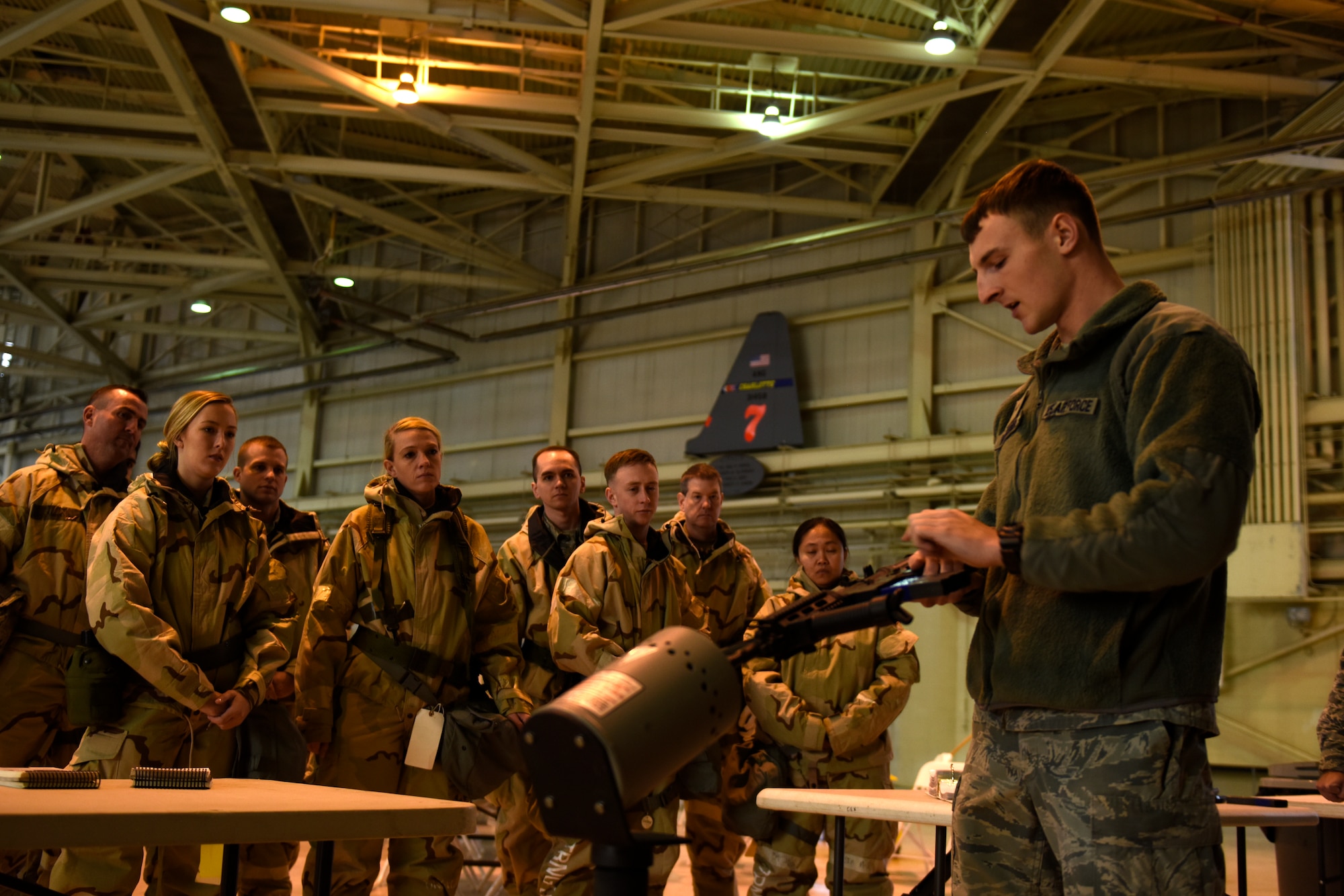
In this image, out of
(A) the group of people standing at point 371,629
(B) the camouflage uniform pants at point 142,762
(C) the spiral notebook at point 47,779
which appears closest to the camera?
(C) the spiral notebook at point 47,779

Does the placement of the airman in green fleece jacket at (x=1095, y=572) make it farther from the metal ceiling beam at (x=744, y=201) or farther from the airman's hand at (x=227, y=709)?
the metal ceiling beam at (x=744, y=201)

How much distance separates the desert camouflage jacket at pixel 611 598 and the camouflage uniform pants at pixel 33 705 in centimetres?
194

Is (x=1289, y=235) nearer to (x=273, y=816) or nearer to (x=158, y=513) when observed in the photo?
(x=158, y=513)

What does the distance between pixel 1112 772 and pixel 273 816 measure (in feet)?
4.64

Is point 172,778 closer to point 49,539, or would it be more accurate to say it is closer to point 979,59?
point 49,539

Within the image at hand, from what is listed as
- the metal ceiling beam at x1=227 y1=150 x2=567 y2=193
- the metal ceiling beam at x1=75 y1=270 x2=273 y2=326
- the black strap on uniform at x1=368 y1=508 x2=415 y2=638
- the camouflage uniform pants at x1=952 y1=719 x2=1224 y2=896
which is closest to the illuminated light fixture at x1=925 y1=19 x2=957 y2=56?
the metal ceiling beam at x1=227 y1=150 x2=567 y2=193

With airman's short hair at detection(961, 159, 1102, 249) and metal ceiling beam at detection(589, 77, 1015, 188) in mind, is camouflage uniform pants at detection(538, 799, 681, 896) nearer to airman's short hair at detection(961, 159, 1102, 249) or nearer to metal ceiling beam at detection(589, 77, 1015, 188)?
airman's short hair at detection(961, 159, 1102, 249)

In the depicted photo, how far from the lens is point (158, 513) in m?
3.61

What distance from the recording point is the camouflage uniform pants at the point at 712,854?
16.6 ft

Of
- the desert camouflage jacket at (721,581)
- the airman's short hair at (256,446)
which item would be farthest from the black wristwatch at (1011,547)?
the airman's short hair at (256,446)

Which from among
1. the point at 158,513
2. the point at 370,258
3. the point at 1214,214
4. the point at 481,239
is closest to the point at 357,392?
the point at 370,258

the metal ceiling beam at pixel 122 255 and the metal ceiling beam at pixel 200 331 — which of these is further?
the metal ceiling beam at pixel 200 331

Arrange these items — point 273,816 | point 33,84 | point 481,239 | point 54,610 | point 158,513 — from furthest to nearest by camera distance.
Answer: point 481,239 → point 33,84 → point 54,610 → point 158,513 → point 273,816

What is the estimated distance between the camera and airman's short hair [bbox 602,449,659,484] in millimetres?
5035
